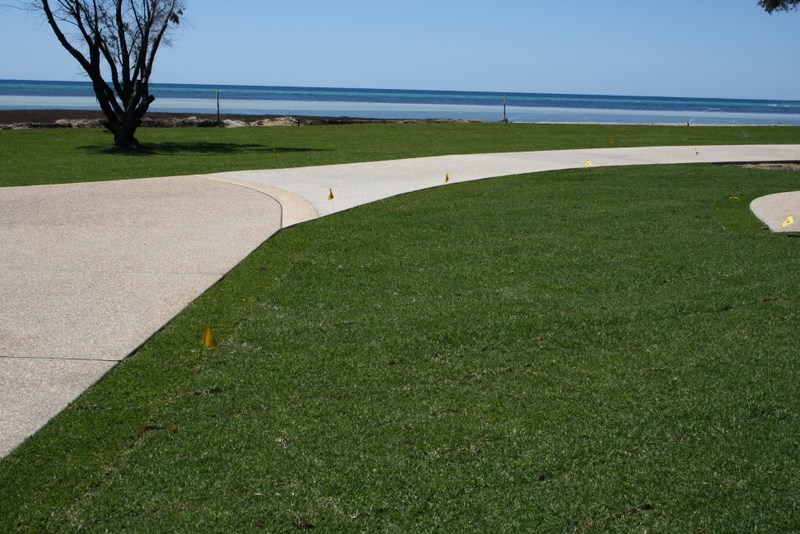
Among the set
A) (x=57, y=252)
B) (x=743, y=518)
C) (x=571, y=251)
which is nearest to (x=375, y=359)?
(x=743, y=518)

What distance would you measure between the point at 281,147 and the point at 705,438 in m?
19.3

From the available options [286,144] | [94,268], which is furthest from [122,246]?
[286,144]

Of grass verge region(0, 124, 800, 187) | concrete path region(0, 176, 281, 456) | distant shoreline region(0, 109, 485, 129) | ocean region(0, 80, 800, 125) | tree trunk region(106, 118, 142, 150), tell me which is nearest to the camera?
concrete path region(0, 176, 281, 456)

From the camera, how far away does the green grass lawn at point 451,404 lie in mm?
3736

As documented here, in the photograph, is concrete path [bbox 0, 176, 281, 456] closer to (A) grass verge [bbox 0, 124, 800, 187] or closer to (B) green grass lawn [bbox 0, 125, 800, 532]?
(B) green grass lawn [bbox 0, 125, 800, 532]

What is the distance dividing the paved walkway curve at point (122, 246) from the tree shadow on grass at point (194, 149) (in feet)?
15.9

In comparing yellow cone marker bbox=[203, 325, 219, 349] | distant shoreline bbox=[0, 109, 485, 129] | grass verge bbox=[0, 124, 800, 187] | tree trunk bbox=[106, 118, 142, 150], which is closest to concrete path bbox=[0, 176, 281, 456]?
yellow cone marker bbox=[203, 325, 219, 349]

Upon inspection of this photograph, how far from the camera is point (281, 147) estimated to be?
2273 centimetres

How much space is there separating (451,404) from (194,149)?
18.4 metres

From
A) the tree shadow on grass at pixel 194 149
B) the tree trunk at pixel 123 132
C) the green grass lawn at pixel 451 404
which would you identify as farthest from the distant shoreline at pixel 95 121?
the green grass lawn at pixel 451 404

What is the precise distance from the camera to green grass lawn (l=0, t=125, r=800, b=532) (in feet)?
12.3

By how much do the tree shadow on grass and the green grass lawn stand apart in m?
Answer: 12.7

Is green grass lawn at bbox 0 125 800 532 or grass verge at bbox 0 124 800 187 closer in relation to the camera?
green grass lawn at bbox 0 125 800 532

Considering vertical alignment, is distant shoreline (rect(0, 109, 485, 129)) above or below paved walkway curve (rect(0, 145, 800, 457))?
above
